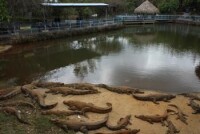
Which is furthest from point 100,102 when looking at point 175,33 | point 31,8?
point 175,33

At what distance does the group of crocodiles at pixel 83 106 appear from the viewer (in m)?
8.21

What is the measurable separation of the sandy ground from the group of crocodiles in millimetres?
156

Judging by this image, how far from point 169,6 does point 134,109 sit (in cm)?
3188

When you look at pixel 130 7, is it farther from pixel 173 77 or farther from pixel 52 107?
pixel 52 107

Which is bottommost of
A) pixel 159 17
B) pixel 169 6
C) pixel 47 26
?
pixel 47 26

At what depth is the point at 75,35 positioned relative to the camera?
84.3ft

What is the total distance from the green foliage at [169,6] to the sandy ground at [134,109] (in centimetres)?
2985

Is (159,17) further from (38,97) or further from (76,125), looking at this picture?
(76,125)

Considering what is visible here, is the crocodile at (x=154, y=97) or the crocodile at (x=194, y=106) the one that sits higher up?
the crocodile at (x=154, y=97)

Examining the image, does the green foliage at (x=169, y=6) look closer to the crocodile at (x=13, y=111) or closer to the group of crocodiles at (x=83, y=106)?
the group of crocodiles at (x=83, y=106)

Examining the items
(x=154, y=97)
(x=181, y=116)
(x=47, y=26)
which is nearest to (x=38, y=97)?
(x=154, y=97)

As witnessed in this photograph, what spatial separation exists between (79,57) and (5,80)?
577 cm

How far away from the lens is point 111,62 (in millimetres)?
17109

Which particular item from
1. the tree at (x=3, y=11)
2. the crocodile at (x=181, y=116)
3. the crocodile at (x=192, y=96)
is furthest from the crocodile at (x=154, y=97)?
the tree at (x=3, y=11)
